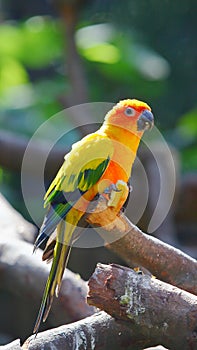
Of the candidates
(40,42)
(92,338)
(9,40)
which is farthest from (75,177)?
(9,40)

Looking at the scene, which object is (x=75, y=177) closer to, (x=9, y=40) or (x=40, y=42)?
(x=40, y=42)

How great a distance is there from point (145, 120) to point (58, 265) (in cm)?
35

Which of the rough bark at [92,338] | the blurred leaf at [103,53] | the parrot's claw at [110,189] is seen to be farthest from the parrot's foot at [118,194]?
the blurred leaf at [103,53]

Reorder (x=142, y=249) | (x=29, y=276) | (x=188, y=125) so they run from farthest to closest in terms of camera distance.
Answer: (x=188, y=125)
(x=29, y=276)
(x=142, y=249)

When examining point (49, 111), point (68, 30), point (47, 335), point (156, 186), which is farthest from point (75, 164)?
point (49, 111)

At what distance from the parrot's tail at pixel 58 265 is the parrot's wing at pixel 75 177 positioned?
0.10 feet

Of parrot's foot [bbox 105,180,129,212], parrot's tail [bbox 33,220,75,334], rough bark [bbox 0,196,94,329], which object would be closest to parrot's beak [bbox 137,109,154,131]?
parrot's foot [bbox 105,180,129,212]

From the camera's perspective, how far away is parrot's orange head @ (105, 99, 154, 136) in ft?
4.96

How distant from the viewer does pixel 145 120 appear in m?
1.51

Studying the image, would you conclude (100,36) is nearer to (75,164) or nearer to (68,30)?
(68,30)

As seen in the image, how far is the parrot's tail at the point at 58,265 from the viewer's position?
4.41 ft

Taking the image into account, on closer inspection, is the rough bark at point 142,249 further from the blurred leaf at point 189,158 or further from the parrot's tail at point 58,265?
the blurred leaf at point 189,158

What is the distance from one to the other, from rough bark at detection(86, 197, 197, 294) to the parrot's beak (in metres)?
0.20

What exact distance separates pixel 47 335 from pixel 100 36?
10.4ft
